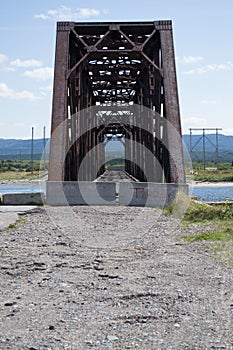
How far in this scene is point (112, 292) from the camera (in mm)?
5383

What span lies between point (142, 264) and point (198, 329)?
2.81 metres

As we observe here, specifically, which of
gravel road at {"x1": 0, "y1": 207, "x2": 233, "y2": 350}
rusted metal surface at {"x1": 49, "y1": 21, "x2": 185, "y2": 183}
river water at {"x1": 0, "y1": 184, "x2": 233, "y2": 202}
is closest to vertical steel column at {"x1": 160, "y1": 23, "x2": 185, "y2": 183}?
rusted metal surface at {"x1": 49, "y1": 21, "x2": 185, "y2": 183}

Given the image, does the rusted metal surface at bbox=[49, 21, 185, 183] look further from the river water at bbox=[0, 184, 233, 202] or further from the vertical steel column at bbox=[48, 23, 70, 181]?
the river water at bbox=[0, 184, 233, 202]

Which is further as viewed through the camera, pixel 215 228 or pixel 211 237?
pixel 215 228

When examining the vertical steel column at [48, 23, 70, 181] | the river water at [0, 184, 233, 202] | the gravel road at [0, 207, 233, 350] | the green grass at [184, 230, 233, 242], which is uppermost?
the vertical steel column at [48, 23, 70, 181]

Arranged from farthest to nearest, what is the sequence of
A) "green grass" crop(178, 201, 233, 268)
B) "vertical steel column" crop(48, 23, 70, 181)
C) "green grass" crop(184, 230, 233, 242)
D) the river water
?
the river water → "vertical steel column" crop(48, 23, 70, 181) → "green grass" crop(184, 230, 233, 242) → "green grass" crop(178, 201, 233, 268)

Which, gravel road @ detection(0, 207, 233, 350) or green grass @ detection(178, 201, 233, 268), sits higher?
green grass @ detection(178, 201, 233, 268)

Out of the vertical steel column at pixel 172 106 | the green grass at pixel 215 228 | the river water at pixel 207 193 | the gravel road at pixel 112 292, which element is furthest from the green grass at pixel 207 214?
the river water at pixel 207 193

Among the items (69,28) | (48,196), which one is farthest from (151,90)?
(48,196)

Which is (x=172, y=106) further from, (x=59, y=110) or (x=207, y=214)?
(x=207, y=214)

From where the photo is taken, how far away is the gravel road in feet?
13.0

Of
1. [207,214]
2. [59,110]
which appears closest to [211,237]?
[207,214]

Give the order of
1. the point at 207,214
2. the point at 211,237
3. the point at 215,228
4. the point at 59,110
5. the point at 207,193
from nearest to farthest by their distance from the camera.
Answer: the point at 211,237 < the point at 215,228 < the point at 207,214 < the point at 59,110 < the point at 207,193

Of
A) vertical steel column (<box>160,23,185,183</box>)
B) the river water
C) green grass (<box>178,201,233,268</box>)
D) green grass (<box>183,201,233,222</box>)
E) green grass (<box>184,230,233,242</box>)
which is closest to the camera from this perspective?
green grass (<box>178,201,233,268</box>)
